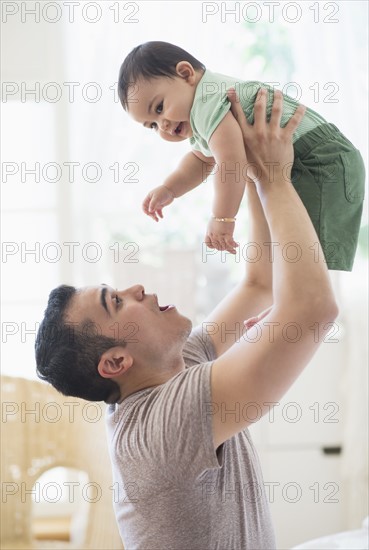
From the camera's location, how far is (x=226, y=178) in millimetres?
1367

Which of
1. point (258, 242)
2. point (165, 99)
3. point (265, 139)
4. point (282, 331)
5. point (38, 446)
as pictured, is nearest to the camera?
point (282, 331)

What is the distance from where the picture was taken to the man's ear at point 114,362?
137 centimetres

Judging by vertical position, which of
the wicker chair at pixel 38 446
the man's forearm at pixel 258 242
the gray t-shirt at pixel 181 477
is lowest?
the wicker chair at pixel 38 446

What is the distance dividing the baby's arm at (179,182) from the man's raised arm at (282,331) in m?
0.38

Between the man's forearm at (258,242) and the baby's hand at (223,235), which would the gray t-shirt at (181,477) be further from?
the man's forearm at (258,242)

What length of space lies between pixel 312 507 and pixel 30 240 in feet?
4.98

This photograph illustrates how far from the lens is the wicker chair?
2424 millimetres

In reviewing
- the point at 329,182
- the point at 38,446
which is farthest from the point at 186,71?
the point at 38,446

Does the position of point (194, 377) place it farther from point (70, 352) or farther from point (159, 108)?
point (159, 108)

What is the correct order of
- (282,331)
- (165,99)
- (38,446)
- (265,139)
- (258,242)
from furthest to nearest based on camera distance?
(38,446)
(258,242)
(165,99)
(265,139)
(282,331)

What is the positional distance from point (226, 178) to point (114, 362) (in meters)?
0.38

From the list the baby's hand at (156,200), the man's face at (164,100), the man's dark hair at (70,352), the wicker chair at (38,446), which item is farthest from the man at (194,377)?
the wicker chair at (38,446)

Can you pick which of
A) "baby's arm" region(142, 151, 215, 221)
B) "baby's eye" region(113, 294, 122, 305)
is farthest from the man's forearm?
"baby's eye" region(113, 294, 122, 305)

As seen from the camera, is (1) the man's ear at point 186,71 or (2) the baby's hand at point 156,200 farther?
(2) the baby's hand at point 156,200
